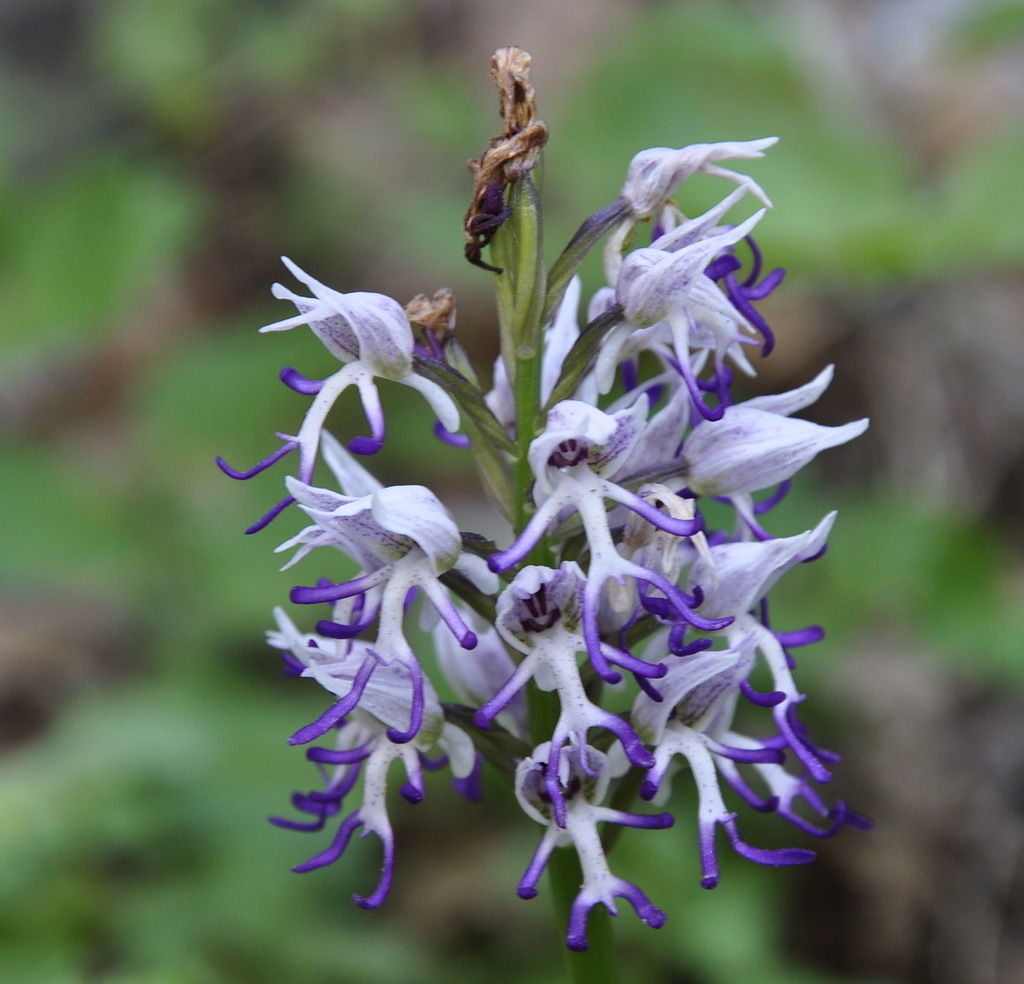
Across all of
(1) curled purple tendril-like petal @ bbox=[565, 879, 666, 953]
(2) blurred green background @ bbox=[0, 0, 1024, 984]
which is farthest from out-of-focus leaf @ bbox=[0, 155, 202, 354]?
(1) curled purple tendril-like petal @ bbox=[565, 879, 666, 953]

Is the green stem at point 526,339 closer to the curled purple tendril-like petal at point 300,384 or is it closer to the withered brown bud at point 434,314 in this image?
the withered brown bud at point 434,314

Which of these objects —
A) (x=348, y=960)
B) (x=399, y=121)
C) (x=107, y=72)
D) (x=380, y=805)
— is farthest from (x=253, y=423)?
(x=107, y=72)

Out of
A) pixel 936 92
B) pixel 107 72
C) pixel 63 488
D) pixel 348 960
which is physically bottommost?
pixel 348 960

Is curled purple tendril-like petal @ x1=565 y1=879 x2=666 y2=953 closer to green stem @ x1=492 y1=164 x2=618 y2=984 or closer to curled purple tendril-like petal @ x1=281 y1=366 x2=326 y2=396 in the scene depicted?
green stem @ x1=492 y1=164 x2=618 y2=984

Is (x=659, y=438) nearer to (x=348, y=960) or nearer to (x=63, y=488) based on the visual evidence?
(x=348, y=960)

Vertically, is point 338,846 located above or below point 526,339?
below

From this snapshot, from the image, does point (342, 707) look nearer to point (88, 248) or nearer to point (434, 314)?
point (434, 314)

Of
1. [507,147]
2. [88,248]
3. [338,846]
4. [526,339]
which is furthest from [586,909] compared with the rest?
[88,248]
